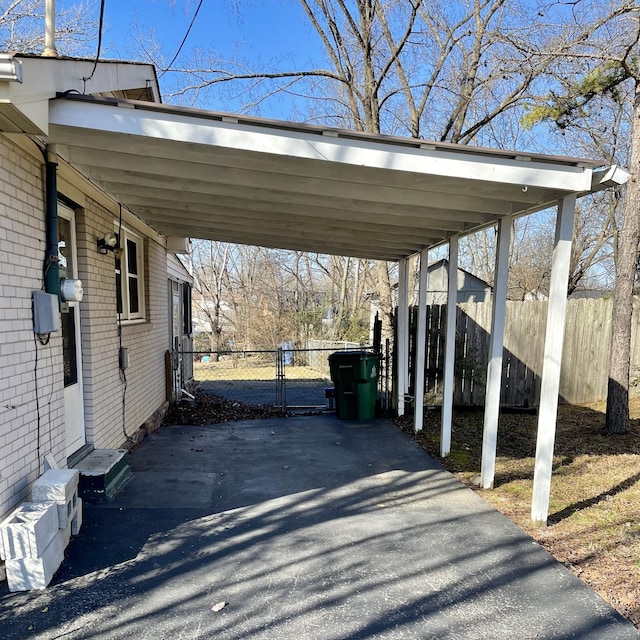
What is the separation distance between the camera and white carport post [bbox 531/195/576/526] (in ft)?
11.1

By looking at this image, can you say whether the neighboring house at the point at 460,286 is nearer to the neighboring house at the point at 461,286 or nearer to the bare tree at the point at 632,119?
the neighboring house at the point at 461,286

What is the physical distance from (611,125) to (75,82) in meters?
12.2

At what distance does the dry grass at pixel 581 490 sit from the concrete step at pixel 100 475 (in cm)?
347

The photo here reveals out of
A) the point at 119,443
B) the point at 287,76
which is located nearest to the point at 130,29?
the point at 287,76

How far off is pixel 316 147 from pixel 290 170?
0.39 m

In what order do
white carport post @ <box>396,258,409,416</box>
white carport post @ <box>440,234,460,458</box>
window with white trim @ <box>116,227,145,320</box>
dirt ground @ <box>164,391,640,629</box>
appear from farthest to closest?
1. white carport post @ <box>396,258,409,416</box>
2. window with white trim @ <box>116,227,145,320</box>
3. white carport post @ <box>440,234,460,458</box>
4. dirt ground @ <box>164,391,640,629</box>

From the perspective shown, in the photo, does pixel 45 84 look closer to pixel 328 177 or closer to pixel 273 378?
pixel 328 177

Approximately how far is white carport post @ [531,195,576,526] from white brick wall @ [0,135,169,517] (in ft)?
12.5

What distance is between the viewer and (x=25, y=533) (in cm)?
242

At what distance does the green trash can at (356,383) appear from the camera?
715 cm

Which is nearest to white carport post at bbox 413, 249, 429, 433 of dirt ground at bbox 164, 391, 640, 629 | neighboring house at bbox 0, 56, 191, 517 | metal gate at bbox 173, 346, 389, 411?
dirt ground at bbox 164, 391, 640, 629

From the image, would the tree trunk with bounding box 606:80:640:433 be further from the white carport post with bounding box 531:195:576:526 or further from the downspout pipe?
the downspout pipe

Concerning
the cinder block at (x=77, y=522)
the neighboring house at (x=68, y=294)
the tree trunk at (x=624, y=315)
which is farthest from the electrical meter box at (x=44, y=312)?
the tree trunk at (x=624, y=315)

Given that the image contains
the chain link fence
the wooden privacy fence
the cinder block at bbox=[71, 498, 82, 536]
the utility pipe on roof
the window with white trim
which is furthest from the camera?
the chain link fence
